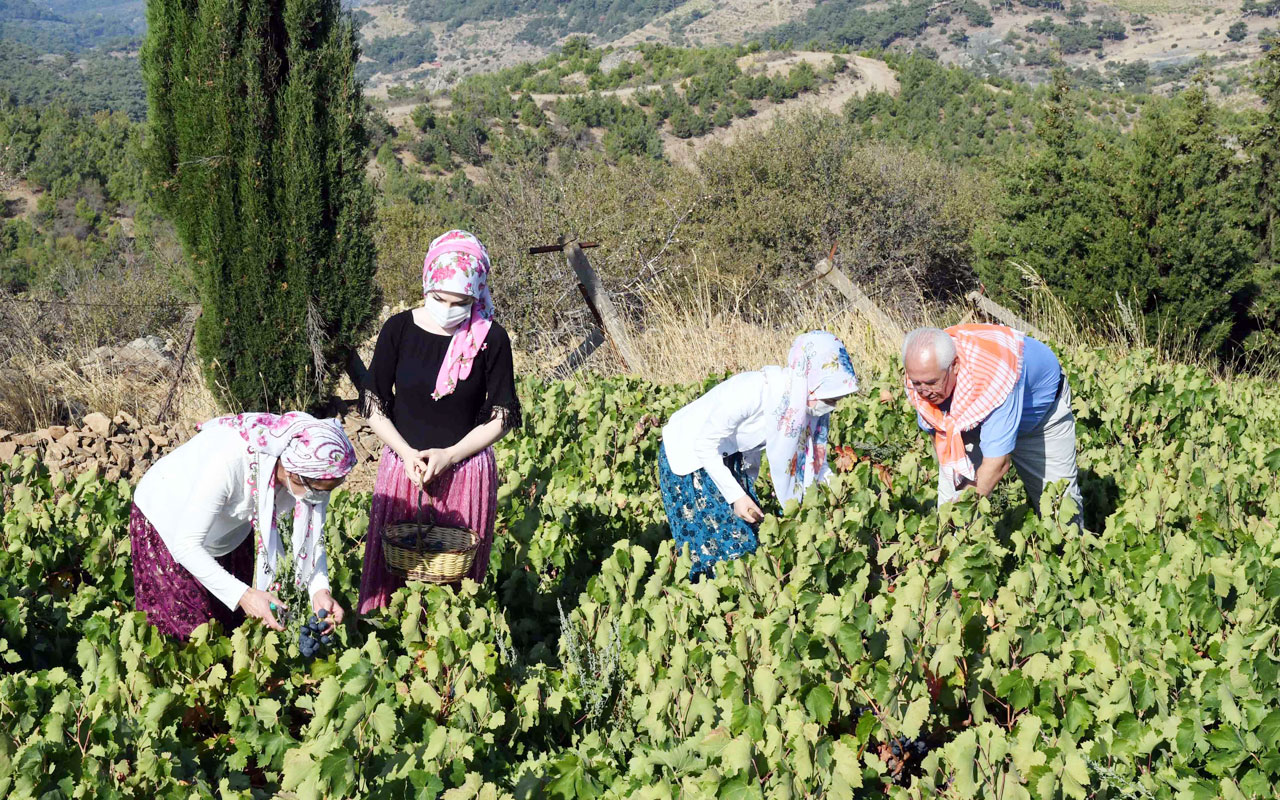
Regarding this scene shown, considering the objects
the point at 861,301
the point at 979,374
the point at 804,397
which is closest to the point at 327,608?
the point at 804,397

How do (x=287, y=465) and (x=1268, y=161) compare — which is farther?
(x=1268, y=161)

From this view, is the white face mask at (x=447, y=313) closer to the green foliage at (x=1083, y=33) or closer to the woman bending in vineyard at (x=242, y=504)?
the woman bending in vineyard at (x=242, y=504)

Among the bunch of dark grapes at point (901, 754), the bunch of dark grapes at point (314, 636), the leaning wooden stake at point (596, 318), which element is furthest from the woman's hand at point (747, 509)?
the leaning wooden stake at point (596, 318)

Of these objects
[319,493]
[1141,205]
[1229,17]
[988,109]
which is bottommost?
[1229,17]

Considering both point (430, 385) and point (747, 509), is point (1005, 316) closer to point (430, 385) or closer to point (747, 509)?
point (747, 509)

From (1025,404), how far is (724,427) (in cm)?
128

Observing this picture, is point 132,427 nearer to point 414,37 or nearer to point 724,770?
point 724,770

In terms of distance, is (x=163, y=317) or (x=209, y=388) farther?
(x=163, y=317)

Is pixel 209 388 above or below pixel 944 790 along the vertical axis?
below

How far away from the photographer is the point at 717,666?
3.00 m

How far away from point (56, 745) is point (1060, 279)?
45.7 ft

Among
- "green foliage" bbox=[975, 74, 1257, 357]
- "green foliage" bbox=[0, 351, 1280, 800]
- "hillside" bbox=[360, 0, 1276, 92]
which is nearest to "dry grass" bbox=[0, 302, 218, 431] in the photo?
"green foliage" bbox=[0, 351, 1280, 800]

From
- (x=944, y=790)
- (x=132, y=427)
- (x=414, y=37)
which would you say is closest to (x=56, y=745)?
(x=944, y=790)

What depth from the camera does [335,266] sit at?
7.62 metres
